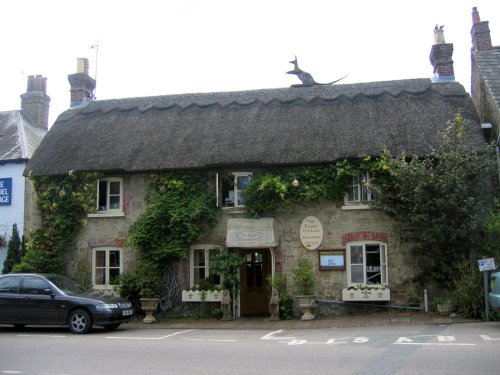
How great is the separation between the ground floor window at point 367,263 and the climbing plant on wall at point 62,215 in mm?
8157

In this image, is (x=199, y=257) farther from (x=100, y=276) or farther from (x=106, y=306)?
(x=106, y=306)

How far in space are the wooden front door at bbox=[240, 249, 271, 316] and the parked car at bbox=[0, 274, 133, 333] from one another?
3826 mm

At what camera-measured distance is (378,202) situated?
48.2ft

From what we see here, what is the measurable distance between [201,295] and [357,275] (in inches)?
177

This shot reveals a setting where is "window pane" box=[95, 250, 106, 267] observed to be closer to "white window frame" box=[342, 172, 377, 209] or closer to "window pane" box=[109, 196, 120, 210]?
"window pane" box=[109, 196, 120, 210]

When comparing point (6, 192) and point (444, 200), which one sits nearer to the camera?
point (444, 200)

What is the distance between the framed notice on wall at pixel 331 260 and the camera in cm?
1513

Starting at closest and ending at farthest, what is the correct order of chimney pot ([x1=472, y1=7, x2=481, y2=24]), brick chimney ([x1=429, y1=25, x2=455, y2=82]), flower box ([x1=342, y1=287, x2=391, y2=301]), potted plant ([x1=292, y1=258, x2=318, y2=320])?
potted plant ([x1=292, y1=258, x2=318, y2=320]) < flower box ([x1=342, y1=287, x2=391, y2=301]) < brick chimney ([x1=429, y1=25, x2=455, y2=82]) < chimney pot ([x1=472, y1=7, x2=481, y2=24])

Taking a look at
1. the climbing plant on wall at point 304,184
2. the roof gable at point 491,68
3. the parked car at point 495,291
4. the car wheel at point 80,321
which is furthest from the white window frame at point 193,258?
the roof gable at point 491,68

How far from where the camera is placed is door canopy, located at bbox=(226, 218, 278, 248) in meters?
15.0

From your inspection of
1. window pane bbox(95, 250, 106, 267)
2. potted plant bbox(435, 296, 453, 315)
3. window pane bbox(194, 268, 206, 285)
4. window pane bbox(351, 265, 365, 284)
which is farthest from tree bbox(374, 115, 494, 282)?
window pane bbox(95, 250, 106, 267)

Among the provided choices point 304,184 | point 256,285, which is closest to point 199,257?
point 256,285

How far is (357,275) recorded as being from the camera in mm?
15172

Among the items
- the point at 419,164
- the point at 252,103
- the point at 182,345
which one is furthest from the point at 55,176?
the point at 419,164
